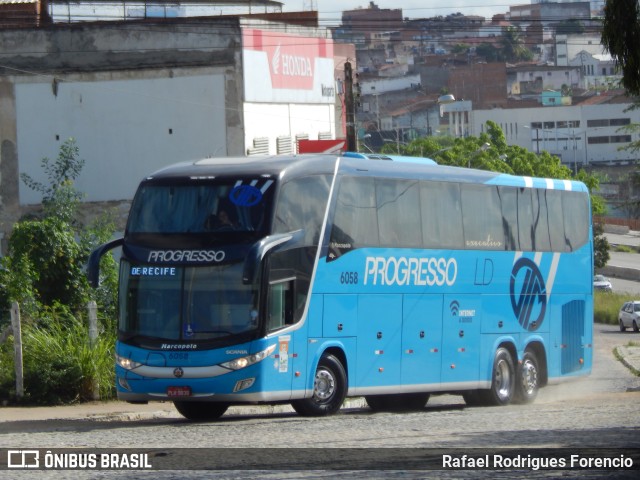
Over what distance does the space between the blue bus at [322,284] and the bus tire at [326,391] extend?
0.09ft

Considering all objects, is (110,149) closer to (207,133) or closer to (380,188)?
(207,133)

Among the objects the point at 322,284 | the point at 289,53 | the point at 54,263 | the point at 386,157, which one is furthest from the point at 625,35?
the point at 289,53

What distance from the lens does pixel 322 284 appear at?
18.9m

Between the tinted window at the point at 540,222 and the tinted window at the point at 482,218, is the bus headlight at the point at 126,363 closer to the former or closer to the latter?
the tinted window at the point at 482,218

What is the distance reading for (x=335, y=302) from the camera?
19.3 meters

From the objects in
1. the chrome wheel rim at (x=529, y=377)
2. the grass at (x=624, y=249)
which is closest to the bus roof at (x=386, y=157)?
the chrome wheel rim at (x=529, y=377)

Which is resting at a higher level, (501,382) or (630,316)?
(501,382)

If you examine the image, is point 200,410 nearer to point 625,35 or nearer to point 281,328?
point 281,328

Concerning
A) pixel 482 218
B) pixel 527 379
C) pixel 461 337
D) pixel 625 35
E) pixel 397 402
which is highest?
pixel 625 35

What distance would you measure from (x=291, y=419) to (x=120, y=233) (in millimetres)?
23210

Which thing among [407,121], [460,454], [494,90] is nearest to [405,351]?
[460,454]

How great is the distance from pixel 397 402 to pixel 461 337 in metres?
1.96

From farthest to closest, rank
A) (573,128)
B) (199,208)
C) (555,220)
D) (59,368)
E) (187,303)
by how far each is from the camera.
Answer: (573,128) → (555,220) → (59,368) → (199,208) → (187,303)

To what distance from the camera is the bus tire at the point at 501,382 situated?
76.0ft
